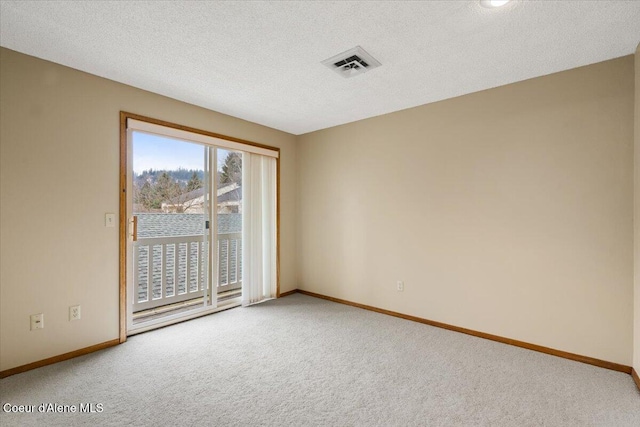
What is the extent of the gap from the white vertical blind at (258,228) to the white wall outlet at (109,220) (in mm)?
1477

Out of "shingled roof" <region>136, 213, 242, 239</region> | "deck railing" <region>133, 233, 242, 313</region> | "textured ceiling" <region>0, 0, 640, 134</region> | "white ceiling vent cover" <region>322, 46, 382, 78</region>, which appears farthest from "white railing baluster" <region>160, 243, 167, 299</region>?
"white ceiling vent cover" <region>322, 46, 382, 78</region>

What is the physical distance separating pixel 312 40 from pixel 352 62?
16.9 inches

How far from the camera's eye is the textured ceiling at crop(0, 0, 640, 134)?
1.78 m

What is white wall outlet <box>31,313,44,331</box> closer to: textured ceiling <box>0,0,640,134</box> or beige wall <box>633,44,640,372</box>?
textured ceiling <box>0,0,640,134</box>

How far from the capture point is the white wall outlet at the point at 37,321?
2.29 meters

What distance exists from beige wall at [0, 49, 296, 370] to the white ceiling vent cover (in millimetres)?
1950

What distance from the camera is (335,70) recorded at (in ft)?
8.16

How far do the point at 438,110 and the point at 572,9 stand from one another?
146 cm

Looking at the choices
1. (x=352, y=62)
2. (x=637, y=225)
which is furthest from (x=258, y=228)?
(x=637, y=225)

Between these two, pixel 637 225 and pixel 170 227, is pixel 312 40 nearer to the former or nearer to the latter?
pixel 637 225

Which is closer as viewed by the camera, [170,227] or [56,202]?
[56,202]

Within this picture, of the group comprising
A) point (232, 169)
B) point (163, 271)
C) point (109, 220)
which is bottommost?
point (163, 271)

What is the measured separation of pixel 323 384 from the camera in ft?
6.95

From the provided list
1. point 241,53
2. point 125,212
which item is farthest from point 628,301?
point 125,212
